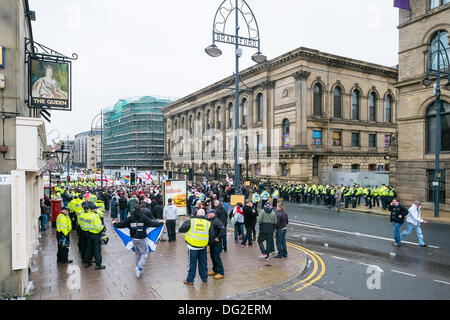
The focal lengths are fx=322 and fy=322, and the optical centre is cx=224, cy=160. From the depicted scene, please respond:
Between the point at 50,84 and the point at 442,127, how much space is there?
76.8 ft

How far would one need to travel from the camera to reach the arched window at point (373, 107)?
4366 centimetres

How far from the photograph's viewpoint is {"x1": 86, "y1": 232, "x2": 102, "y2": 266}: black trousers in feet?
28.8

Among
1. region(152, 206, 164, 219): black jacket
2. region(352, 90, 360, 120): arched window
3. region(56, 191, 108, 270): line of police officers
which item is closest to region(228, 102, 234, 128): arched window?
region(352, 90, 360, 120): arched window

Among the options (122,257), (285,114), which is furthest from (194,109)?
(122,257)

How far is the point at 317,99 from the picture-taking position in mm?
39000

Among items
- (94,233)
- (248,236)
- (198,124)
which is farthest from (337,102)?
(94,233)

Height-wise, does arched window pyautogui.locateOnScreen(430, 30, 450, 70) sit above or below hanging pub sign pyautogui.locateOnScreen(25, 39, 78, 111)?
above

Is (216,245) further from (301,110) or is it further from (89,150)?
(89,150)

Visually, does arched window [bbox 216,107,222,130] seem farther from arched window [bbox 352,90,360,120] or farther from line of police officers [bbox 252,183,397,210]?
line of police officers [bbox 252,183,397,210]

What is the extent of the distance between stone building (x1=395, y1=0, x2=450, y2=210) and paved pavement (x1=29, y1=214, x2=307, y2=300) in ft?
52.9

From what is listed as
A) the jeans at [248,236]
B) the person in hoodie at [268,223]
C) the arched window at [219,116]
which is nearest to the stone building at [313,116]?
the arched window at [219,116]

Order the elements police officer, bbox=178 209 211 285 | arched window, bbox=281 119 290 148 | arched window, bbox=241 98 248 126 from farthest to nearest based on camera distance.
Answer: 1. arched window, bbox=241 98 248 126
2. arched window, bbox=281 119 290 148
3. police officer, bbox=178 209 211 285
